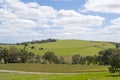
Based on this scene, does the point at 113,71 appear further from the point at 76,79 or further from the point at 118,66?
the point at 76,79

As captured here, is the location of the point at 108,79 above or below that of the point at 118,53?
below

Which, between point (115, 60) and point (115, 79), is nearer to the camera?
point (115, 79)

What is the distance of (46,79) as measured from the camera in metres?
83.5

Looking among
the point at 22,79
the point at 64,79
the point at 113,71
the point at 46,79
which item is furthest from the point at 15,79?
the point at 113,71

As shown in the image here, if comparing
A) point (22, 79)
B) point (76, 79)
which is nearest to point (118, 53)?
point (76, 79)

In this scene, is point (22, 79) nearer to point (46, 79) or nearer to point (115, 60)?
point (46, 79)

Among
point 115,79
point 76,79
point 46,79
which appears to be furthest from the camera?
point 46,79

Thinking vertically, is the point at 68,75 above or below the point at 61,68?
above

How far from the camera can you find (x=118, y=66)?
83.5m

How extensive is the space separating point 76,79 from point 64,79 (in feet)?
14.8

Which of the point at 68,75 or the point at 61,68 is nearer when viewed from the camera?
the point at 68,75

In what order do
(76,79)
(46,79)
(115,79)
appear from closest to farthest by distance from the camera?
(115,79) < (76,79) < (46,79)

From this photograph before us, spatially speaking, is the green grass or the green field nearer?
the green field

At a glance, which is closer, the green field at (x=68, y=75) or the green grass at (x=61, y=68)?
the green field at (x=68, y=75)
